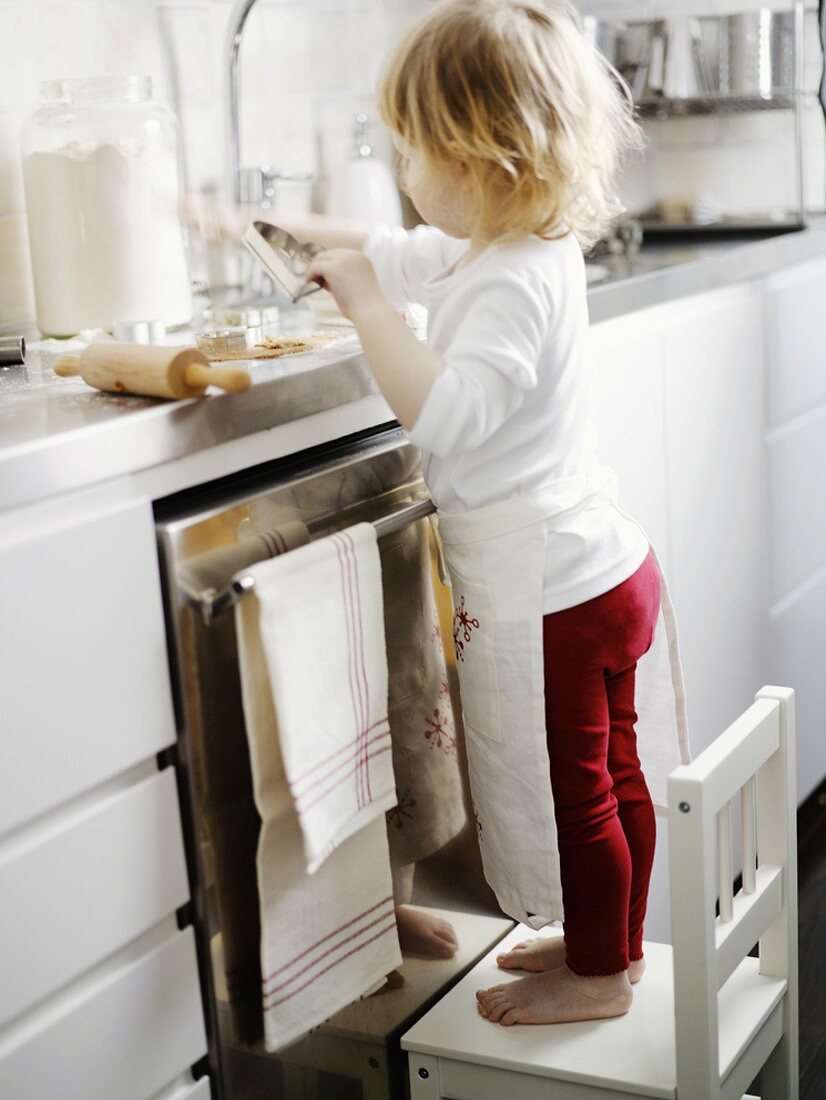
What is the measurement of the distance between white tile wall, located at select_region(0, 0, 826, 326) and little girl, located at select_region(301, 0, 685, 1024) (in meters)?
0.51

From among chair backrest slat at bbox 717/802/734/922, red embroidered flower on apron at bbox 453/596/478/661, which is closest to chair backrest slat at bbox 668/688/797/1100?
chair backrest slat at bbox 717/802/734/922

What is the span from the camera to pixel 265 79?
196cm

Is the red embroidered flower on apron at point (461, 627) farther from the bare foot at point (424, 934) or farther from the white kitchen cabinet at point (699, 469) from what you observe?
the white kitchen cabinet at point (699, 469)

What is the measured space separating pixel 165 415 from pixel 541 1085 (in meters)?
0.68

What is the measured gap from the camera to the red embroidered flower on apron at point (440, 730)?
1.33 m

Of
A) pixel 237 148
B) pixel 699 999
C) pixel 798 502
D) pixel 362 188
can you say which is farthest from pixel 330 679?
pixel 798 502

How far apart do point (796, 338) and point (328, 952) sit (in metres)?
1.31

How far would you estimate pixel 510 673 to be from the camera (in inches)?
48.4

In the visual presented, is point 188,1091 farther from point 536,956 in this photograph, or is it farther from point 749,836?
point 749,836

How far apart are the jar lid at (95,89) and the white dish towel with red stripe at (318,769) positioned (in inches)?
27.1

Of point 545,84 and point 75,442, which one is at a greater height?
point 545,84

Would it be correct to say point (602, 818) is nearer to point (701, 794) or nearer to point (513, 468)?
point (701, 794)

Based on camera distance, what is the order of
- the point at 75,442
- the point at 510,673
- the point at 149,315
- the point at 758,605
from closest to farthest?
the point at 75,442 < the point at 510,673 < the point at 149,315 < the point at 758,605

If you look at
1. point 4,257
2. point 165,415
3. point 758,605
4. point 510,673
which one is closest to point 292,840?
point 510,673
